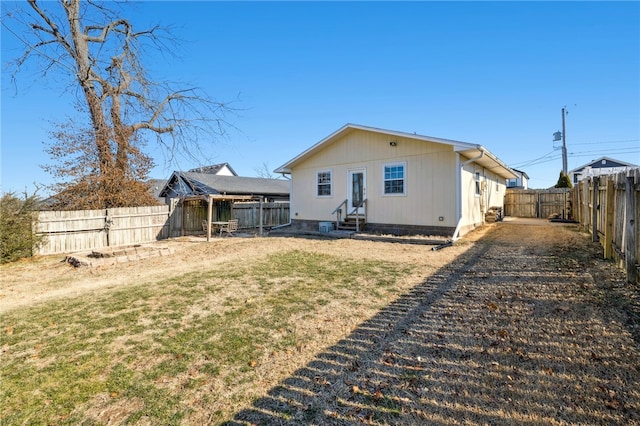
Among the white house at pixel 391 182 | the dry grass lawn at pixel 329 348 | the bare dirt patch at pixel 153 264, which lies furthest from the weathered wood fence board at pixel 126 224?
the dry grass lawn at pixel 329 348

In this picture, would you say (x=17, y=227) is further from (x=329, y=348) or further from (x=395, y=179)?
(x=395, y=179)

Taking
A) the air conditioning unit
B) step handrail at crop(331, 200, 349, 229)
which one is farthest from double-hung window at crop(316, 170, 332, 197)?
the air conditioning unit

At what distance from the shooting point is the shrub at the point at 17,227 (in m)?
8.05

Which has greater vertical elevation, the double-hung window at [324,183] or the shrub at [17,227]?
the double-hung window at [324,183]

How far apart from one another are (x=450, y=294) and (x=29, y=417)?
4.87 metres

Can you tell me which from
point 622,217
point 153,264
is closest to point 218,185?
point 153,264

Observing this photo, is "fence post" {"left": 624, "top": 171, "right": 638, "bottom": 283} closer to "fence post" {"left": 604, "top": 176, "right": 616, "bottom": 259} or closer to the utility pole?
"fence post" {"left": 604, "top": 176, "right": 616, "bottom": 259}

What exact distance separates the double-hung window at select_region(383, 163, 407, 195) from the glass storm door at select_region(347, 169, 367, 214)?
96 cm

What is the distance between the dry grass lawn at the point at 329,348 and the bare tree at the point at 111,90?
8.08m

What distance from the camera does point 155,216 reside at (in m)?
12.9

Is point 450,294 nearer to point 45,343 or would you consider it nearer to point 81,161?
point 45,343

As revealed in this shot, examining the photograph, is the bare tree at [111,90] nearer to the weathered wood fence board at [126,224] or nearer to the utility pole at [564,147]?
the weathered wood fence board at [126,224]

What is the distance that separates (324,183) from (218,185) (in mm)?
10529

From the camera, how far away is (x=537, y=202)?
19.6m
